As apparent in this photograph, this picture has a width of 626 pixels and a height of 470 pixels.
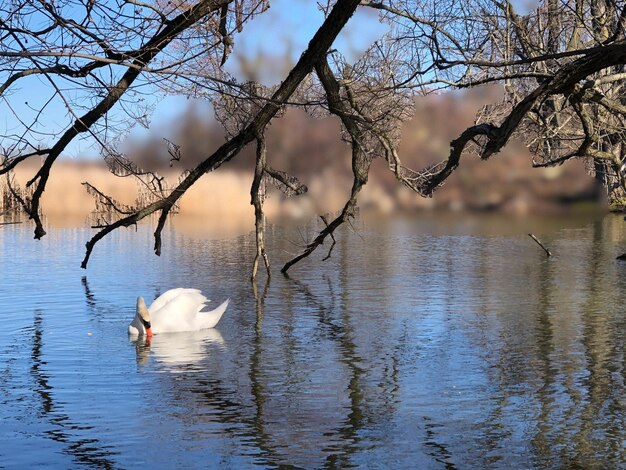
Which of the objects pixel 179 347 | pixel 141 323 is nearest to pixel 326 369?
pixel 179 347

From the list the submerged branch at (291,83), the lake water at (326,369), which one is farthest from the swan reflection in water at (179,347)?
the submerged branch at (291,83)

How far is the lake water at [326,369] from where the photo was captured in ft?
24.9

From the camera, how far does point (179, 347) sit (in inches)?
472

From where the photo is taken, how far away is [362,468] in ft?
23.2

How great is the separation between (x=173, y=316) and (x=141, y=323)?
21.8 inches

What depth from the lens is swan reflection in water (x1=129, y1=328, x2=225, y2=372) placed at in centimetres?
1090

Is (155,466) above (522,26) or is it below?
below

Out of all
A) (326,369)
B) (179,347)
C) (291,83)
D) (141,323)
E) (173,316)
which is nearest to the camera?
(326,369)

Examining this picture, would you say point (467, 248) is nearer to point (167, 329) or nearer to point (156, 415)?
point (167, 329)

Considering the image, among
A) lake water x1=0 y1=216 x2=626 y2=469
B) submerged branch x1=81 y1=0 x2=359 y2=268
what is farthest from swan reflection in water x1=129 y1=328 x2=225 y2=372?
submerged branch x1=81 y1=0 x2=359 y2=268

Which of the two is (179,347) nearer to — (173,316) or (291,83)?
(173,316)

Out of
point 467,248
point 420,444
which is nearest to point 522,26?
point 420,444

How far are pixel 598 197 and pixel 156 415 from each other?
33.6m

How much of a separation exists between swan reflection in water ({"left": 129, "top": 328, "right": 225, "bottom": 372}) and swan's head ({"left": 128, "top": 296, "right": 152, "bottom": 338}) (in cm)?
9
